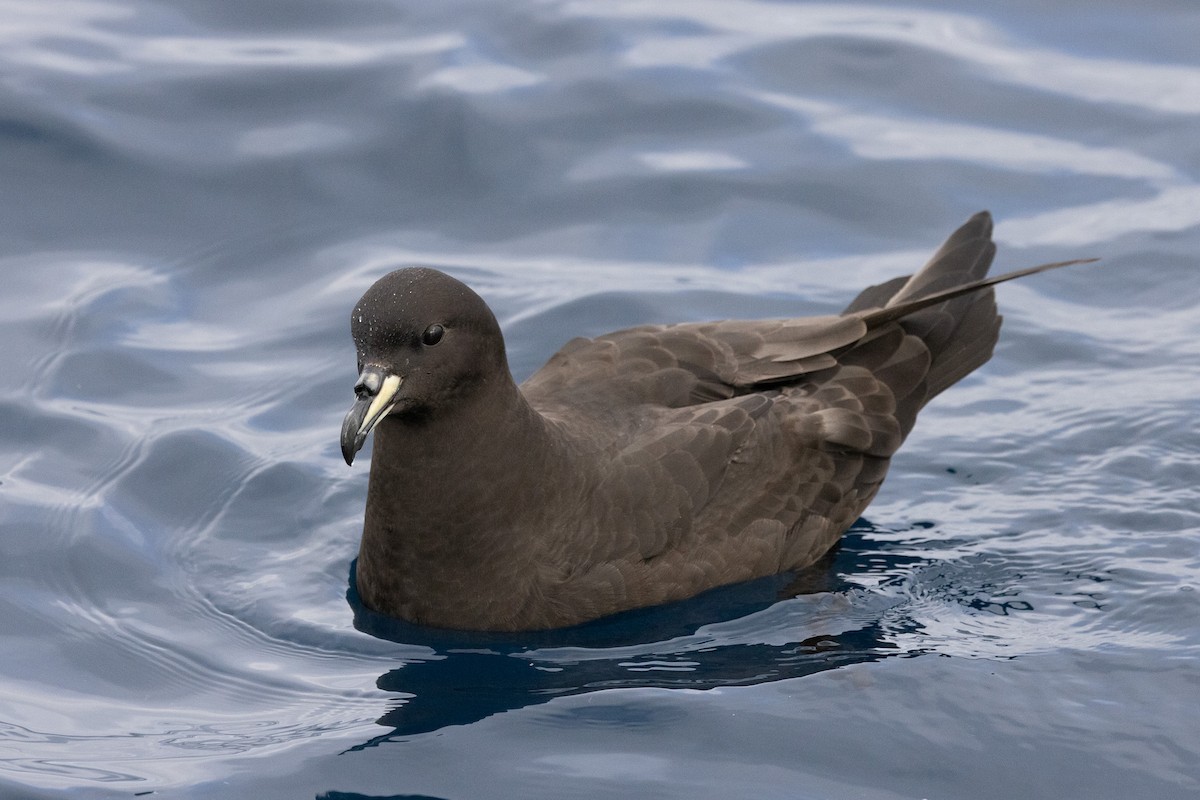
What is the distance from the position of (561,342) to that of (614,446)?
2.27 metres

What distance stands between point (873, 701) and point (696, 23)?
690 cm

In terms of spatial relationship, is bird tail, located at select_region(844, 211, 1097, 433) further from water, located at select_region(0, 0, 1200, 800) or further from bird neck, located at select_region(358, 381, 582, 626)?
bird neck, located at select_region(358, 381, 582, 626)

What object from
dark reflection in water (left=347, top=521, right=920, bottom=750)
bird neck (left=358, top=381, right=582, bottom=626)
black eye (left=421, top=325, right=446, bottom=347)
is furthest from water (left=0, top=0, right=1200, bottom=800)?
black eye (left=421, top=325, right=446, bottom=347)

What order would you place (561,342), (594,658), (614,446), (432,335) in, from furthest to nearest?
(561,342) < (614,446) < (594,658) < (432,335)

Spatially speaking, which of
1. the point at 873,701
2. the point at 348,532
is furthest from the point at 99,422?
the point at 873,701

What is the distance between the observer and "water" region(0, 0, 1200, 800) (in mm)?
5648

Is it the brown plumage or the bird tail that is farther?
the bird tail

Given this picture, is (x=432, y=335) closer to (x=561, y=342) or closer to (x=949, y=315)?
(x=949, y=315)

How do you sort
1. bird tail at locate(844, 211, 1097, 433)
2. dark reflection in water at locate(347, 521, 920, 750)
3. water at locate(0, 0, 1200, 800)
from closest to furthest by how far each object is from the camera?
water at locate(0, 0, 1200, 800) < dark reflection in water at locate(347, 521, 920, 750) < bird tail at locate(844, 211, 1097, 433)

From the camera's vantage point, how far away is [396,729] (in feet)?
18.5

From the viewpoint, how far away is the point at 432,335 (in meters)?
5.94

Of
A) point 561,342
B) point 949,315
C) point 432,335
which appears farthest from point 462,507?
point 561,342

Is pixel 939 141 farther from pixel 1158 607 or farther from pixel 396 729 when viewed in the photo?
pixel 396 729

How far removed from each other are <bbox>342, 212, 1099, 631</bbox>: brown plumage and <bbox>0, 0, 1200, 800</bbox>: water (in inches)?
8.3
